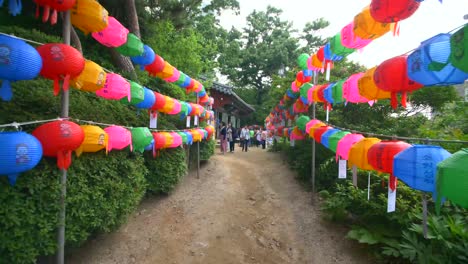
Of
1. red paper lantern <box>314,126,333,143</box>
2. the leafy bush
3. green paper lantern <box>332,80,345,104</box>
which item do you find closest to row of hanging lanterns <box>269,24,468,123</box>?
green paper lantern <box>332,80,345,104</box>

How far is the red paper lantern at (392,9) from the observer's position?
10.1 feet

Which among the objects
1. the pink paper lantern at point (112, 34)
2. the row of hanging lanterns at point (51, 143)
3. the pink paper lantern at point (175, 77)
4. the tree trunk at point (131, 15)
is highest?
the tree trunk at point (131, 15)

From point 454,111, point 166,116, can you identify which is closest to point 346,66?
point 454,111

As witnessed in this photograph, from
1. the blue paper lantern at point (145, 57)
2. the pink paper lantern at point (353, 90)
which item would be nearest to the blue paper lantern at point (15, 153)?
the blue paper lantern at point (145, 57)

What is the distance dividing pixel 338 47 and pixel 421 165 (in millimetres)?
3505

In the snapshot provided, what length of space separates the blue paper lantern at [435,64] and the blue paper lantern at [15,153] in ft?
12.7

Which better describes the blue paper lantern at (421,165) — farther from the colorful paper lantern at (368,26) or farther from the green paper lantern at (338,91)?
the green paper lantern at (338,91)

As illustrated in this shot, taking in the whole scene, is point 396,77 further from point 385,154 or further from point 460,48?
point 460,48

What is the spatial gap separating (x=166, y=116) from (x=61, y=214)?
5.82 m

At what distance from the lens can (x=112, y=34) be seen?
4512 millimetres

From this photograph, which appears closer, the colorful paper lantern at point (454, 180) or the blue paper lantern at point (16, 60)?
the colorful paper lantern at point (454, 180)

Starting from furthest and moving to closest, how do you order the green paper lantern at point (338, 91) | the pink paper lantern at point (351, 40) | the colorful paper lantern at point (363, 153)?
the green paper lantern at point (338, 91), the pink paper lantern at point (351, 40), the colorful paper lantern at point (363, 153)

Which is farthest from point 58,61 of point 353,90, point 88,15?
point 353,90

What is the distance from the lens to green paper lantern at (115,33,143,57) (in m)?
5.16
